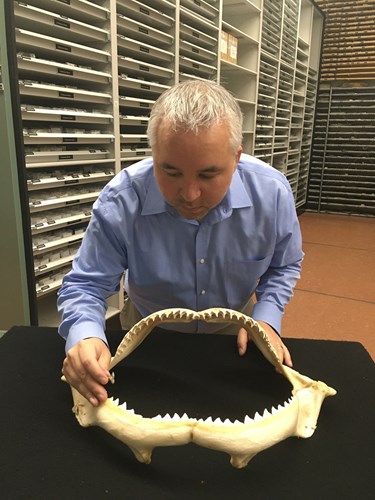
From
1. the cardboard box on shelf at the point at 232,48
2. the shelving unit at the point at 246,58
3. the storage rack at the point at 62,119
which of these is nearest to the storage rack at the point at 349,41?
the shelving unit at the point at 246,58

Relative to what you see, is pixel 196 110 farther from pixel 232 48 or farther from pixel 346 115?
pixel 346 115

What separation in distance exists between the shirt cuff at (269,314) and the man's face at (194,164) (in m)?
0.43

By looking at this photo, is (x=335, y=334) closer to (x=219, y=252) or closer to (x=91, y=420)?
(x=219, y=252)

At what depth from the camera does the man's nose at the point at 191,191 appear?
97cm

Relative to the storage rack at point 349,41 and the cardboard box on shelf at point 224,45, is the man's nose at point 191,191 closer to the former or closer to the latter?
the cardboard box on shelf at point 224,45

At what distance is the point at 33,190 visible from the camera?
6.53 feet

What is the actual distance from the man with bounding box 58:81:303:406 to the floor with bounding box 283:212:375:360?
→ 1420 millimetres

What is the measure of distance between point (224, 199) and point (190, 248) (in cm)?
18

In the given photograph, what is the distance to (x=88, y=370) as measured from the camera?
0.91 m

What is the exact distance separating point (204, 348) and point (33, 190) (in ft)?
4.06

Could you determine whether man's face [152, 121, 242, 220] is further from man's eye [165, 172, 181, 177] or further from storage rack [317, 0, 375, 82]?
storage rack [317, 0, 375, 82]

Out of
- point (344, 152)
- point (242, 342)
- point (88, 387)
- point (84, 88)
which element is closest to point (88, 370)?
point (88, 387)

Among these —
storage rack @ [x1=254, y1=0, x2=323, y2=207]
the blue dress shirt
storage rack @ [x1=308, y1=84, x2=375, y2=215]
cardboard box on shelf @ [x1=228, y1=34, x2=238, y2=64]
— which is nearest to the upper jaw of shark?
the blue dress shirt

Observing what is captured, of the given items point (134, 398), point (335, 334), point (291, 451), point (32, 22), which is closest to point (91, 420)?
point (134, 398)
